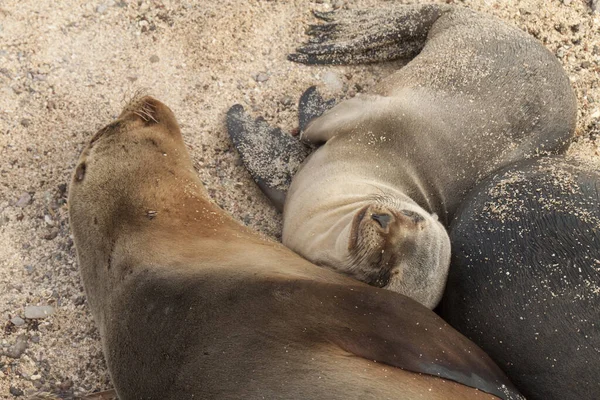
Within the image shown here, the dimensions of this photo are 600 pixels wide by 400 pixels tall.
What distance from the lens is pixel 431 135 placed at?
3.94m

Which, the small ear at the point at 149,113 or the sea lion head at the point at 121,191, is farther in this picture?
the small ear at the point at 149,113

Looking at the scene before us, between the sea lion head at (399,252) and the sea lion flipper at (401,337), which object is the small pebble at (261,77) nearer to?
the sea lion head at (399,252)

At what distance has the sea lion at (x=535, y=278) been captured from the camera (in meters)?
2.92

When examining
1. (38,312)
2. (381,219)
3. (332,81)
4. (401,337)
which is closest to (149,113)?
(38,312)

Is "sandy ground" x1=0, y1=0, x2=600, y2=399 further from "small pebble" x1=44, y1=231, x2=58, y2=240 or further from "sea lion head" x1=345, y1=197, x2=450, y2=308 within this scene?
"sea lion head" x1=345, y1=197, x2=450, y2=308

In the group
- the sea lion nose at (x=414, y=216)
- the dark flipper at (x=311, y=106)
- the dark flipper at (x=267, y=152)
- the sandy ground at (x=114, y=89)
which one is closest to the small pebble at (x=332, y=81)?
the sandy ground at (x=114, y=89)

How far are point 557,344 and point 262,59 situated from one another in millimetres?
2652

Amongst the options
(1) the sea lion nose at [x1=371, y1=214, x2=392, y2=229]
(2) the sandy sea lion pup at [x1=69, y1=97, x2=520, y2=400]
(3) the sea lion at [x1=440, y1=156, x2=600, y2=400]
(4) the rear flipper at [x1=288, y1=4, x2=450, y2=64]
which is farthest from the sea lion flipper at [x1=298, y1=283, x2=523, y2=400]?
(4) the rear flipper at [x1=288, y1=4, x2=450, y2=64]

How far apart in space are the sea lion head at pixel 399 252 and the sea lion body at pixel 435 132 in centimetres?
21

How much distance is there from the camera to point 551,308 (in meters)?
2.98

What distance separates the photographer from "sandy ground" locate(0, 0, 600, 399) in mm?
3766

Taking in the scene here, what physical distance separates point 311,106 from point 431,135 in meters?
0.86

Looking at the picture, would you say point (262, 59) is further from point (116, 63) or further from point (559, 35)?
point (559, 35)

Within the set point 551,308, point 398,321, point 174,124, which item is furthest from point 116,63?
point 551,308
